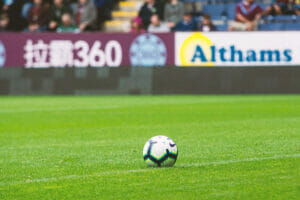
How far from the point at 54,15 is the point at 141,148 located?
16.4 meters

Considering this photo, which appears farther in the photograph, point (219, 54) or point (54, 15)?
point (54, 15)

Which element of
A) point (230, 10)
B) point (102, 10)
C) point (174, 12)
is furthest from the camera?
point (102, 10)

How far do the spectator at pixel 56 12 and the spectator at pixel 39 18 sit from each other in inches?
8.3

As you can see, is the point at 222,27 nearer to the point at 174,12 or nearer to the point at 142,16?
the point at 174,12

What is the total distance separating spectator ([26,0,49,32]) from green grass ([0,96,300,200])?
816 centimetres

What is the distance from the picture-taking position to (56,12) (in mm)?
24797

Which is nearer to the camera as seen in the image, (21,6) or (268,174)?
(268,174)

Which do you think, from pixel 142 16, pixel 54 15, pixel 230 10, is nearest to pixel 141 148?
pixel 142 16

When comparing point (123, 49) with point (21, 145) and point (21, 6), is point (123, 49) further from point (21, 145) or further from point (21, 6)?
point (21, 145)

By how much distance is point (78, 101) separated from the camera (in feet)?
62.8

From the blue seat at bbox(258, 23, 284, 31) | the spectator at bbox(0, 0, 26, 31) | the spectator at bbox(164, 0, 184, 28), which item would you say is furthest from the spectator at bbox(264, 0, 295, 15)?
the spectator at bbox(0, 0, 26, 31)

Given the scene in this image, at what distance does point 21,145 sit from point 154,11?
1452 centimetres

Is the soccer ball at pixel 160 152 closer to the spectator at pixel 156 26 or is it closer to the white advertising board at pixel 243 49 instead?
the white advertising board at pixel 243 49

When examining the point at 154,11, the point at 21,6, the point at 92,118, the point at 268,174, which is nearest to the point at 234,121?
the point at 92,118
